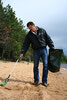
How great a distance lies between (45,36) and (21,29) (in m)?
21.4

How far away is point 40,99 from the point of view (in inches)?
91.1

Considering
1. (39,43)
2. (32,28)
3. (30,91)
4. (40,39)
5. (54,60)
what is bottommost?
(30,91)

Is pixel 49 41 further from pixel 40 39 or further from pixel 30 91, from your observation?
pixel 30 91

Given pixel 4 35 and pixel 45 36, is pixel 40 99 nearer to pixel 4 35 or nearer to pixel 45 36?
pixel 45 36

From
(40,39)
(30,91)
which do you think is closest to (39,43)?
(40,39)

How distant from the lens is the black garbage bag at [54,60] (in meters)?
3.90

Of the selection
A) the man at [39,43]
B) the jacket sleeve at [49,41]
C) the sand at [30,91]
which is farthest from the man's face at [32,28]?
the sand at [30,91]

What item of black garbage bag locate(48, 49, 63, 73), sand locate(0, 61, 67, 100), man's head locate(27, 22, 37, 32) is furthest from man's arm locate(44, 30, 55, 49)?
sand locate(0, 61, 67, 100)

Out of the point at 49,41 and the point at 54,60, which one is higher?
the point at 49,41

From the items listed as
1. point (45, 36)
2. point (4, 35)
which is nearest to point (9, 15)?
point (4, 35)

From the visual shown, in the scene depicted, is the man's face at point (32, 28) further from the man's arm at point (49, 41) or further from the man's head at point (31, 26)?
the man's arm at point (49, 41)

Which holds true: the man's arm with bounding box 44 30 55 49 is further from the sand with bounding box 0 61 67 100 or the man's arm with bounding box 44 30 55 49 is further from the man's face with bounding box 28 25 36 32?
the sand with bounding box 0 61 67 100

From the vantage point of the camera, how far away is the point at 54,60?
13.0 ft

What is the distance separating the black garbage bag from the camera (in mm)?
3898
